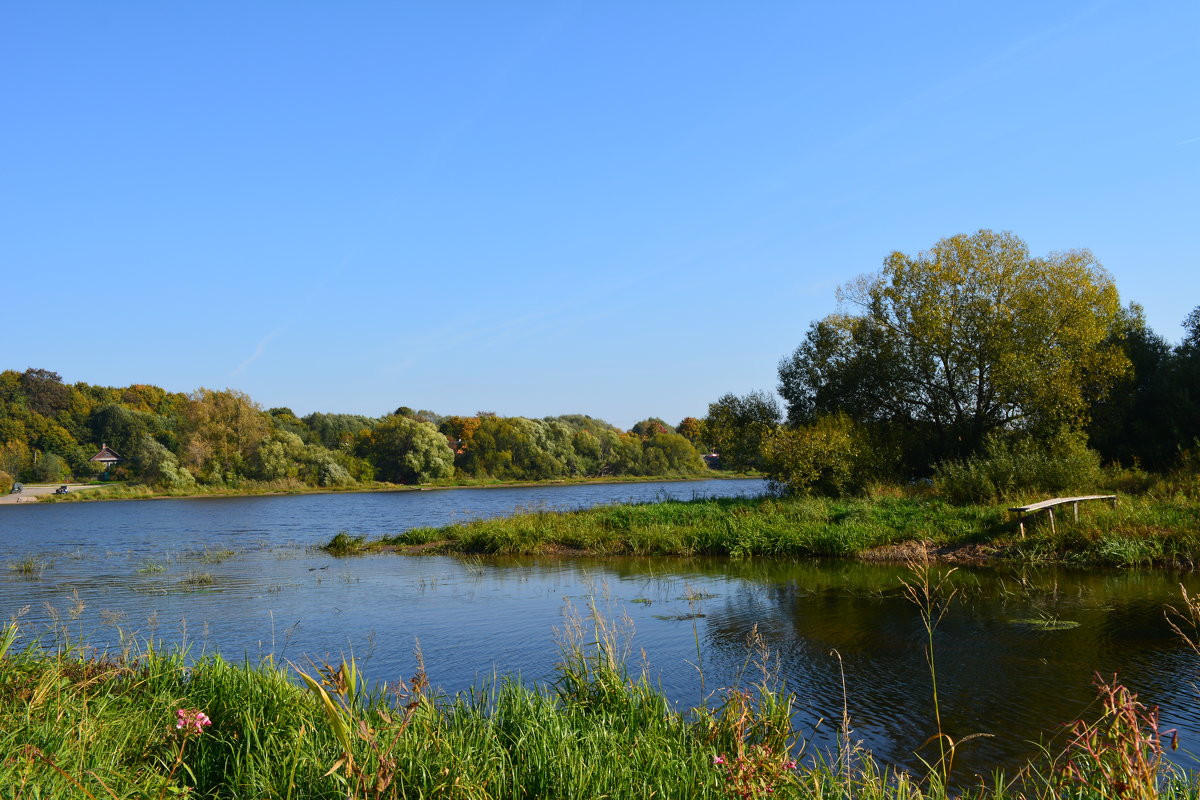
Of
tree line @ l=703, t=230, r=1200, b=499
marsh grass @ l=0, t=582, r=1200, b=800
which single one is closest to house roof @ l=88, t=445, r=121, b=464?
tree line @ l=703, t=230, r=1200, b=499

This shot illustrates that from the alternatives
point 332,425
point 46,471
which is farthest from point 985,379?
point 332,425

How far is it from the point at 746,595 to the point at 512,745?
11.4 metres

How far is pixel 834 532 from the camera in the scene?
2188 cm

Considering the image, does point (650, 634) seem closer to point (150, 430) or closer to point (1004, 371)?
point (1004, 371)

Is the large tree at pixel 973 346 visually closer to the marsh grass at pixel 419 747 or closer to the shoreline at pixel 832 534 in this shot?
the shoreline at pixel 832 534

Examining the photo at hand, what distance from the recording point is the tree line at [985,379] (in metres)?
27.1

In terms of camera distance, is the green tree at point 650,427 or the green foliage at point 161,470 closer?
the green foliage at point 161,470

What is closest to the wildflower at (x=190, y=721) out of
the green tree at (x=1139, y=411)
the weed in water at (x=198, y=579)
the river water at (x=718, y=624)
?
the river water at (x=718, y=624)

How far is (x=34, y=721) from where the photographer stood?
558cm

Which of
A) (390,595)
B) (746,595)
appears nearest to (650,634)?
(746,595)

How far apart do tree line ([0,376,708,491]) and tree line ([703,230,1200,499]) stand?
55.4 meters

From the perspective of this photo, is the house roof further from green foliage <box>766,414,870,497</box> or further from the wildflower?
the wildflower

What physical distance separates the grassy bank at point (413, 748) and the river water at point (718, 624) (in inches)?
29.4

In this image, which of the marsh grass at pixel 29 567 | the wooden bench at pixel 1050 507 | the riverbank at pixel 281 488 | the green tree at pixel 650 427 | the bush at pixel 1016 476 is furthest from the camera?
the green tree at pixel 650 427
